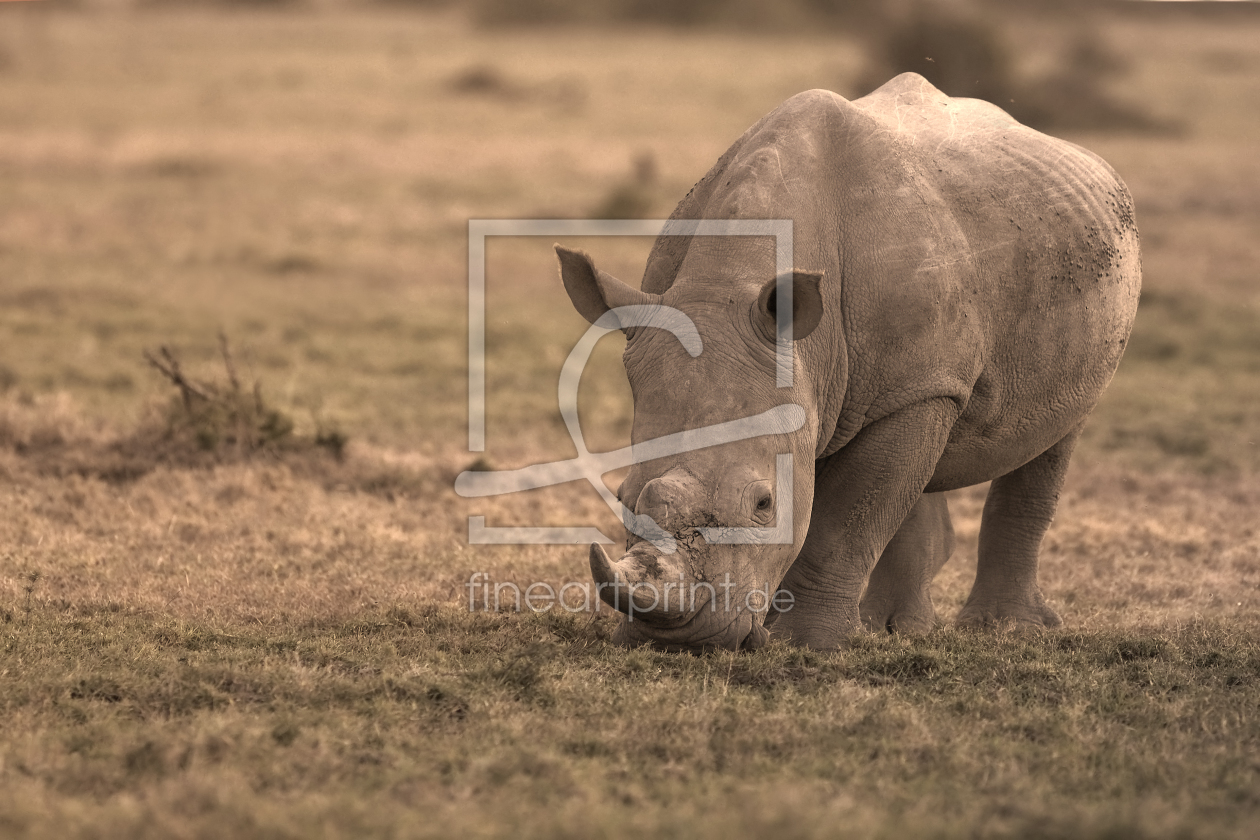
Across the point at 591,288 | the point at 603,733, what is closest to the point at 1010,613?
the point at 591,288

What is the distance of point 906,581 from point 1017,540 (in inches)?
30.4

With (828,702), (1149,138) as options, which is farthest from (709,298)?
(1149,138)

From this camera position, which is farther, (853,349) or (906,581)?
(906,581)

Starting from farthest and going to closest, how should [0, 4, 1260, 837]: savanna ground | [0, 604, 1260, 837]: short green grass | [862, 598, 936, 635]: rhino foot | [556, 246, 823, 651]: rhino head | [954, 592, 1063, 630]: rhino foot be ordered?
[954, 592, 1063, 630]: rhino foot < [862, 598, 936, 635]: rhino foot < [556, 246, 823, 651]: rhino head < [0, 4, 1260, 837]: savanna ground < [0, 604, 1260, 837]: short green grass

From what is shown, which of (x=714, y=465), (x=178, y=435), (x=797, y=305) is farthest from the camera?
(x=178, y=435)

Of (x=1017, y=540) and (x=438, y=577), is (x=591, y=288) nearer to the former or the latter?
(x=438, y=577)

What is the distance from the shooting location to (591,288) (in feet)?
21.2

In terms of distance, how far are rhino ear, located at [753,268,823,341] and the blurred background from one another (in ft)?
18.7

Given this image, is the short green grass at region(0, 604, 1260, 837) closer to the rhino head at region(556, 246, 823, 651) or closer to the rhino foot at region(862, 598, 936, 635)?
the rhino head at region(556, 246, 823, 651)

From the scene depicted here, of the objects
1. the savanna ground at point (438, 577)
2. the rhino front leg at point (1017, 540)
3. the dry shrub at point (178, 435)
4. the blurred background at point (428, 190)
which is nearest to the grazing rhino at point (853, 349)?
the rhino front leg at point (1017, 540)

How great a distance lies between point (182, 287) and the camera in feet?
57.0

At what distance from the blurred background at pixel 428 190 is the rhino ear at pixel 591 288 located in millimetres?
5002

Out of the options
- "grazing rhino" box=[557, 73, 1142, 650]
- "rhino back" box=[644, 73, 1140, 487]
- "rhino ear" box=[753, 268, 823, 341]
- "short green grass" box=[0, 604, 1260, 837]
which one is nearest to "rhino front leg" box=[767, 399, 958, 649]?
"grazing rhino" box=[557, 73, 1142, 650]

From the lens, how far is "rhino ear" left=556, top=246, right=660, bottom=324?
630cm
